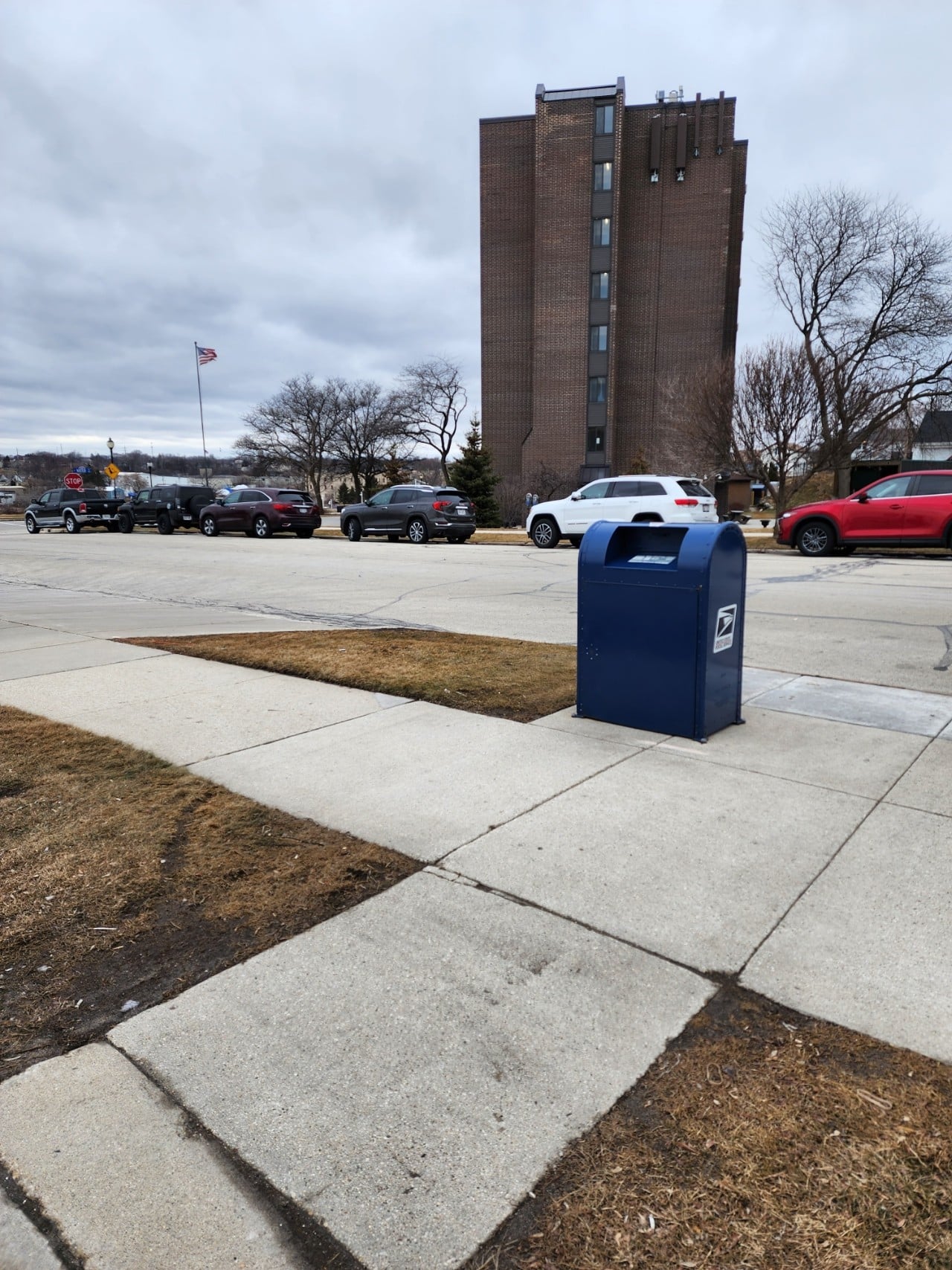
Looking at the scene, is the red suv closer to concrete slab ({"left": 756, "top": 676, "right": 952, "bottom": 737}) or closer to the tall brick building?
concrete slab ({"left": 756, "top": 676, "right": 952, "bottom": 737})

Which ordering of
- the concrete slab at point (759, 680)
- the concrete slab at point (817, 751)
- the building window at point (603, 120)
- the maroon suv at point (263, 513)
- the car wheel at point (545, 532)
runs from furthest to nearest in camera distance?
the building window at point (603, 120), the maroon suv at point (263, 513), the car wheel at point (545, 532), the concrete slab at point (759, 680), the concrete slab at point (817, 751)

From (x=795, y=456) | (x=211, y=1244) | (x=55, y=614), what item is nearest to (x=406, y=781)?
(x=211, y=1244)

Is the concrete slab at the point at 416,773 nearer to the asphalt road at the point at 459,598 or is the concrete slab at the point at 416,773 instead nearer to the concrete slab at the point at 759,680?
the concrete slab at the point at 759,680

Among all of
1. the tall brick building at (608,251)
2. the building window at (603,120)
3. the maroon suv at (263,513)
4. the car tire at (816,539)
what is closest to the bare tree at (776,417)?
the car tire at (816,539)

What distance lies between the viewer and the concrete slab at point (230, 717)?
4866 mm

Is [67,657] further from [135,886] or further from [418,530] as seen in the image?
[418,530]

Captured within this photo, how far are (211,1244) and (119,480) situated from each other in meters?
117

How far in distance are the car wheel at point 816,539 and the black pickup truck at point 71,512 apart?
27.5 meters

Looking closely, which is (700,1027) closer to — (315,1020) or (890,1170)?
(890,1170)

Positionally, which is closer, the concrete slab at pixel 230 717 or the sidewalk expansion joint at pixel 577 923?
the sidewalk expansion joint at pixel 577 923

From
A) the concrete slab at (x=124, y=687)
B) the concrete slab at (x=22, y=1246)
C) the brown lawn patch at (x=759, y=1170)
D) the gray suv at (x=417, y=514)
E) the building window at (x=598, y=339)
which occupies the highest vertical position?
the building window at (x=598, y=339)

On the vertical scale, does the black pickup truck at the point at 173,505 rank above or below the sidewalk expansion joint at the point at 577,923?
above

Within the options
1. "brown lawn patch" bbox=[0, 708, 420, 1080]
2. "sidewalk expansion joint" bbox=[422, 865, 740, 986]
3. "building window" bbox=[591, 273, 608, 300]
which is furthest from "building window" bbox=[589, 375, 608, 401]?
"sidewalk expansion joint" bbox=[422, 865, 740, 986]

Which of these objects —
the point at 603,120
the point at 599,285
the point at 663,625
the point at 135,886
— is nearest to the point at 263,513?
the point at 663,625
